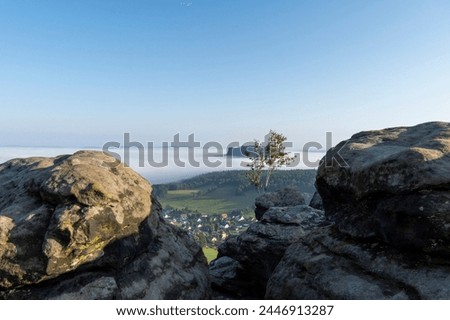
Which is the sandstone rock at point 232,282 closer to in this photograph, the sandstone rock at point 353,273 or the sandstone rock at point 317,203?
the sandstone rock at point 353,273

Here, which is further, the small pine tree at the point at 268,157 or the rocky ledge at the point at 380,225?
the small pine tree at the point at 268,157

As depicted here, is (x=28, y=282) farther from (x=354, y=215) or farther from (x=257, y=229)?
(x=257, y=229)

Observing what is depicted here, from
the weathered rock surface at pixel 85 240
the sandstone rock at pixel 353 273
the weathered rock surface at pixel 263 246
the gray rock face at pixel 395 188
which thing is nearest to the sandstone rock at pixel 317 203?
the weathered rock surface at pixel 263 246

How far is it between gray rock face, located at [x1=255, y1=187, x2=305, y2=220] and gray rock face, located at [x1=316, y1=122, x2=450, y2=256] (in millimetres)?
19712

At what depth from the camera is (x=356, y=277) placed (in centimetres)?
1171

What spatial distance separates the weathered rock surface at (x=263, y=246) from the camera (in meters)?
21.1

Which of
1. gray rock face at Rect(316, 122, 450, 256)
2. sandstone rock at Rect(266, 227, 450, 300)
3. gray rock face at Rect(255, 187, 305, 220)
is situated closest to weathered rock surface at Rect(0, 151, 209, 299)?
sandstone rock at Rect(266, 227, 450, 300)

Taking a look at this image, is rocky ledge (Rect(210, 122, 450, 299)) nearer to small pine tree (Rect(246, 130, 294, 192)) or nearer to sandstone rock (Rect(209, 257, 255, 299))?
sandstone rock (Rect(209, 257, 255, 299))

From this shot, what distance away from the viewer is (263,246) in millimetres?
21469

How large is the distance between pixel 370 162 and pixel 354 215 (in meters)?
2.38

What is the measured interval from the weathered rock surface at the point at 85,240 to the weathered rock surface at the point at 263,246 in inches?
276

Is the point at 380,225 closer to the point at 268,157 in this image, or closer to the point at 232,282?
the point at 232,282
